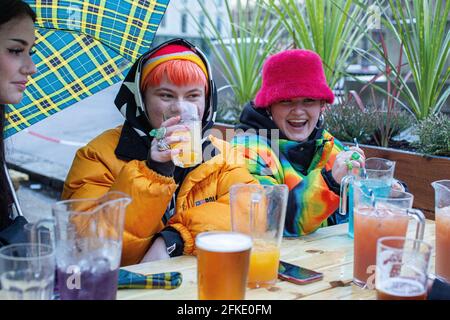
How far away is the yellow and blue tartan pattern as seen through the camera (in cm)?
143

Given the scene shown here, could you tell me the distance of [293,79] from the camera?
2.57 m

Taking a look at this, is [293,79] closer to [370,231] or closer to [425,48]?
[370,231]

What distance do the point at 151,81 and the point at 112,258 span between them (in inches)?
43.6

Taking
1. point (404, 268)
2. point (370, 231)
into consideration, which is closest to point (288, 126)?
point (370, 231)

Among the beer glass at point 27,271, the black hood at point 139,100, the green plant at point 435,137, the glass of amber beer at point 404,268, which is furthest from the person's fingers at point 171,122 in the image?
the green plant at point 435,137

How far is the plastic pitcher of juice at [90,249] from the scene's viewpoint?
3.89 feet

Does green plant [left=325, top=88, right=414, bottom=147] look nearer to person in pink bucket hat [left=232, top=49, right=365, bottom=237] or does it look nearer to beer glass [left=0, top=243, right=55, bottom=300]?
person in pink bucket hat [left=232, top=49, right=365, bottom=237]

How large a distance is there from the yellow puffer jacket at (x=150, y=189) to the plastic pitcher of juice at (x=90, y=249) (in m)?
0.62

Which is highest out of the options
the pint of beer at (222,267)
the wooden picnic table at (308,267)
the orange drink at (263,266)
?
the pint of beer at (222,267)

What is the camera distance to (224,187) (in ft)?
7.24

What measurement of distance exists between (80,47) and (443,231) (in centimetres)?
167

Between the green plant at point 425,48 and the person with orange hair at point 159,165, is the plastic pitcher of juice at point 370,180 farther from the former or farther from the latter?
the green plant at point 425,48
